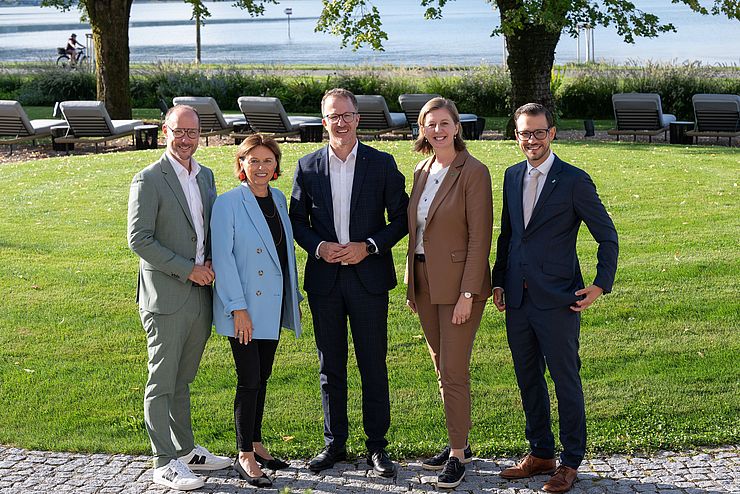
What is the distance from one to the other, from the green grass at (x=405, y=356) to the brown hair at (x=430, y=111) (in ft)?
5.98

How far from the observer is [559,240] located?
5.64 m

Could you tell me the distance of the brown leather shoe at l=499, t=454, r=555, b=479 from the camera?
5.87m

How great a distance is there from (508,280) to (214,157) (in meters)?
12.0

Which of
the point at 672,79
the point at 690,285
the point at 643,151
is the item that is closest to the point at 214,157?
the point at 643,151

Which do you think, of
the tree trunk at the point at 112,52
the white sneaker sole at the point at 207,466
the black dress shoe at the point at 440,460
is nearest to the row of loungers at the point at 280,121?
the tree trunk at the point at 112,52

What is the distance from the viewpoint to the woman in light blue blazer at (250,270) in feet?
18.9

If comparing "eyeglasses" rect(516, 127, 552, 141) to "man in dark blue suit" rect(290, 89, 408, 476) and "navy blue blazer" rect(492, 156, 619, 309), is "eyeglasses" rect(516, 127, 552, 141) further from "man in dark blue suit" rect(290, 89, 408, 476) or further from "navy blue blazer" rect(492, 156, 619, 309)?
"man in dark blue suit" rect(290, 89, 408, 476)

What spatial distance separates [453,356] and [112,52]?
20482mm

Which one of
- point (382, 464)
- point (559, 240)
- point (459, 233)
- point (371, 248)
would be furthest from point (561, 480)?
point (371, 248)

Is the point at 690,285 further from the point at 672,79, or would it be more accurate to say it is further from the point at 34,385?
the point at 672,79

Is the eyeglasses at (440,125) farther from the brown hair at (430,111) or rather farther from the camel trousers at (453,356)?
the camel trousers at (453,356)

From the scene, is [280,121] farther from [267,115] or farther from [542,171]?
[542,171]

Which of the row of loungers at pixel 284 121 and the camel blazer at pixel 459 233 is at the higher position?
the row of loungers at pixel 284 121

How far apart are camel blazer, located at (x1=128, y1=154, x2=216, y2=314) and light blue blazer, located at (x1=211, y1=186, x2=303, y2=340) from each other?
0.17 m
